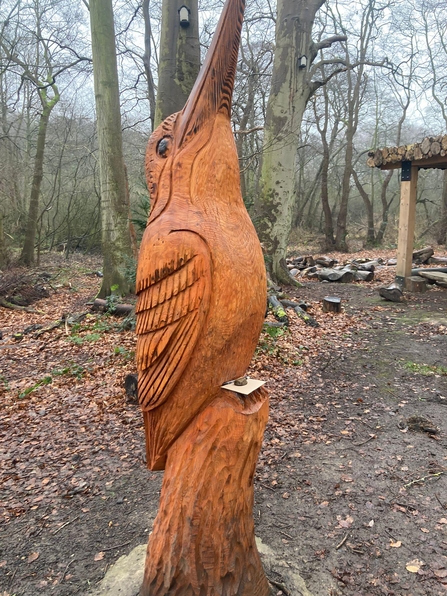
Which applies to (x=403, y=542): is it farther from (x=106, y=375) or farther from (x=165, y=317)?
(x=106, y=375)

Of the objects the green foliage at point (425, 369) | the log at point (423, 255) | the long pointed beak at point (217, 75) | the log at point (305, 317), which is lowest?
the green foliage at point (425, 369)

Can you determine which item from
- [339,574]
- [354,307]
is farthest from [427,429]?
[354,307]

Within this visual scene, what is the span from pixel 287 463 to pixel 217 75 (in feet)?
9.17

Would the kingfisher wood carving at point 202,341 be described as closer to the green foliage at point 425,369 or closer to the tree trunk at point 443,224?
the green foliage at point 425,369

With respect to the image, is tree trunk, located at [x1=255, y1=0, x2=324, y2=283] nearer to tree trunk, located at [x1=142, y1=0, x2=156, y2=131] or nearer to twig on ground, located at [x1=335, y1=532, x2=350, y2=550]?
tree trunk, located at [x1=142, y1=0, x2=156, y2=131]

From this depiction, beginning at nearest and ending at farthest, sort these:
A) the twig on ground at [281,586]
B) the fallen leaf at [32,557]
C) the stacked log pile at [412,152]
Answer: the twig on ground at [281,586] → the fallen leaf at [32,557] → the stacked log pile at [412,152]

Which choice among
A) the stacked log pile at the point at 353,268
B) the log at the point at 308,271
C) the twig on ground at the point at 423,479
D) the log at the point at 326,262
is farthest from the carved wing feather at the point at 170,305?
the log at the point at 326,262

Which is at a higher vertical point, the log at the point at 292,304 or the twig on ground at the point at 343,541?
the log at the point at 292,304

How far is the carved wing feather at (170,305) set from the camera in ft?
4.61

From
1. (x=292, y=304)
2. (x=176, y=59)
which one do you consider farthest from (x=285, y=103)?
(x=292, y=304)

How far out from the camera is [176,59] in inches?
204

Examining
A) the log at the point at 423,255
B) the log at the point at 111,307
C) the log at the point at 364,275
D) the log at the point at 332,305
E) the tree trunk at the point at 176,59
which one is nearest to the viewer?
the tree trunk at the point at 176,59

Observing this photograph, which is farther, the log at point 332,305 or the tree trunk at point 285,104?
the tree trunk at point 285,104

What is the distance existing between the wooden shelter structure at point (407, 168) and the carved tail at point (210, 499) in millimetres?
8108
